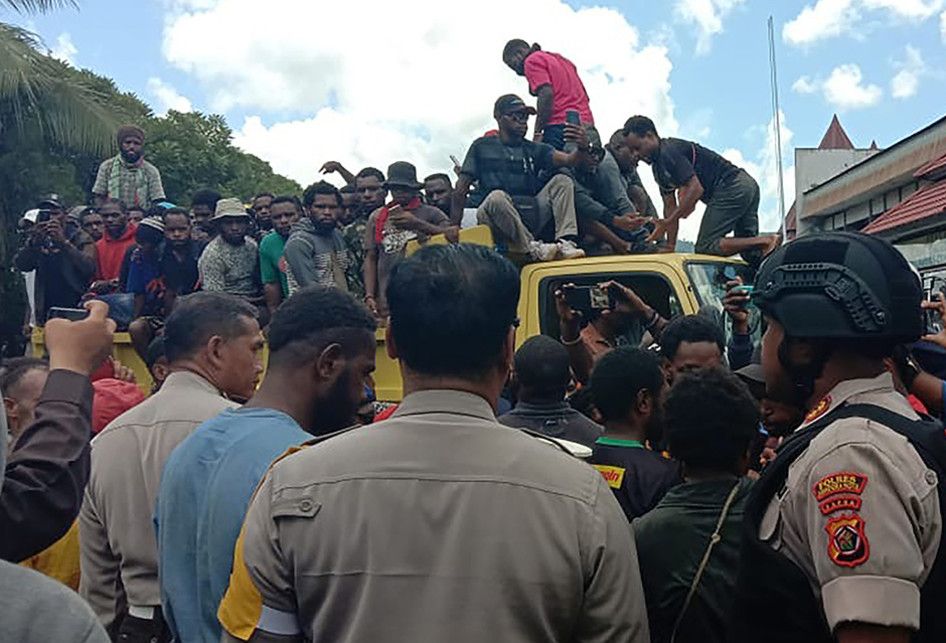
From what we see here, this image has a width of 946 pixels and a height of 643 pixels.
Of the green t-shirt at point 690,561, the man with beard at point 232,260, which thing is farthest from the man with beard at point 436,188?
the green t-shirt at point 690,561

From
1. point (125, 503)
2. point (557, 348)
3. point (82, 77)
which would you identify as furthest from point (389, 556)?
point (82, 77)

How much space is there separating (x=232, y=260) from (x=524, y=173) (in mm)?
2636

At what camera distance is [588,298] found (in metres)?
6.09

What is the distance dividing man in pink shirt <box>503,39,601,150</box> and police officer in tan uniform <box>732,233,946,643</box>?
6265mm

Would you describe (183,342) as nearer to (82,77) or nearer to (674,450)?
(674,450)

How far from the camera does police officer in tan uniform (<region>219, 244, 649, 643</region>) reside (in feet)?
5.43

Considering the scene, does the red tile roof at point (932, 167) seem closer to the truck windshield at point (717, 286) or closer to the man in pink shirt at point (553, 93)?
the man in pink shirt at point (553, 93)

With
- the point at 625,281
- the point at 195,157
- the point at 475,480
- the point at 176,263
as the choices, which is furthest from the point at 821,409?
the point at 195,157

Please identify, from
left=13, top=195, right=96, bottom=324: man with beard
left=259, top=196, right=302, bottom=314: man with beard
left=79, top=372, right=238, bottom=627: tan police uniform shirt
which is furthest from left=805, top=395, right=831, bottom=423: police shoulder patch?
left=13, top=195, right=96, bottom=324: man with beard

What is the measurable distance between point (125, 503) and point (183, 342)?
56 centimetres

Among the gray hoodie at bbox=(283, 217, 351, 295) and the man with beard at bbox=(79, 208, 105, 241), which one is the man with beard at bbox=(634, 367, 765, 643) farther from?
the man with beard at bbox=(79, 208, 105, 241)

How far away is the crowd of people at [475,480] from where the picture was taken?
64.6 inches

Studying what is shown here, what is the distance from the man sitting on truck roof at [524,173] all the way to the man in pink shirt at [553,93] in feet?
2.15

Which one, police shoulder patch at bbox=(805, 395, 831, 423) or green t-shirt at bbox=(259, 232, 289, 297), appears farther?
green t-shirt at bbox=(259, 232, 289, 297)
